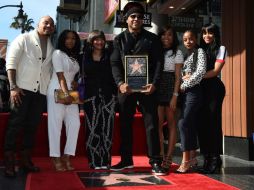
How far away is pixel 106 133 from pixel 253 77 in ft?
9.09

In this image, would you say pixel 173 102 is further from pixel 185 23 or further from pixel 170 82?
pixel 185 23

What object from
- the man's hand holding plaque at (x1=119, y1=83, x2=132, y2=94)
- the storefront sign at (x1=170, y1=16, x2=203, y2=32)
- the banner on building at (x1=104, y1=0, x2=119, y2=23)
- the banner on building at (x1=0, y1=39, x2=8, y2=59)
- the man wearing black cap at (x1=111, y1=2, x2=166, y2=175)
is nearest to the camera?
the man's hand holding plaque at (x1=119, y1=83, x2=132, y2=94)

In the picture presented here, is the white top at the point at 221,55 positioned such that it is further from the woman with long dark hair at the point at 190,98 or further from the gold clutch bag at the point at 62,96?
the gold clutch bag at the point at 62,96

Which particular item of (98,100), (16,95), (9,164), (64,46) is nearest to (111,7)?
(64,46)

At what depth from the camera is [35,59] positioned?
455 cm

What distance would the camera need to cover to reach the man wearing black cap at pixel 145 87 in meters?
4.61

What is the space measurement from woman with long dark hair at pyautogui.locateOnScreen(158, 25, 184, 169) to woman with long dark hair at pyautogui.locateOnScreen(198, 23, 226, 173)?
357 mm

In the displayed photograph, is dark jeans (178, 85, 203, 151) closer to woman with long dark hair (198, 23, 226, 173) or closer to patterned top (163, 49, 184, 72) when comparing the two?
woman with long dark hair (198, 23, 226, 173)

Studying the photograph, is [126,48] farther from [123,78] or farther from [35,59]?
[35,59]

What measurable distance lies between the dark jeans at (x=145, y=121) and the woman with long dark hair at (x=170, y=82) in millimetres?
177

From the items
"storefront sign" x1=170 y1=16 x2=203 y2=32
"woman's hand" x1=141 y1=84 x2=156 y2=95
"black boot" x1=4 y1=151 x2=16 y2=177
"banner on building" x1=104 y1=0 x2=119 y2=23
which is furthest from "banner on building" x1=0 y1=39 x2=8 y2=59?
"woman's hand" x1=141 y1=84 x2=156 y2=95

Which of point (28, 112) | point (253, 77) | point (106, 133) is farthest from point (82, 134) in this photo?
point (253, 77)

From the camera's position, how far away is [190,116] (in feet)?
15.3

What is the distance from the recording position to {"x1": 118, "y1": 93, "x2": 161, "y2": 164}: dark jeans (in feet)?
15.2
